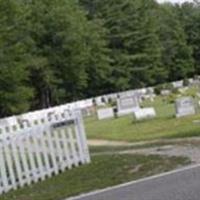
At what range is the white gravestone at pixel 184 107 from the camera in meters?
30.7

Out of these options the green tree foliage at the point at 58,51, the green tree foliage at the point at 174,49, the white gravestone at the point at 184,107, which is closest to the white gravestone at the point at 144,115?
the white gravestone at the point at 184,107

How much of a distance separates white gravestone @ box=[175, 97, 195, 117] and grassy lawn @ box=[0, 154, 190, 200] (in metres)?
14.5

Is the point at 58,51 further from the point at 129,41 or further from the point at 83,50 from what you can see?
the point at 129,41

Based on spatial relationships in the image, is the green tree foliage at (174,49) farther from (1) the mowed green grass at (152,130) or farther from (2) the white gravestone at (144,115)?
(1) the mowed green grass at (152,130)

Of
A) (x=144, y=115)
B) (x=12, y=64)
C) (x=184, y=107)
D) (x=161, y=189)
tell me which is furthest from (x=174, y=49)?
(x=161, y=189)

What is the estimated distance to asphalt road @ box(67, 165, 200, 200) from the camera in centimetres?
1080

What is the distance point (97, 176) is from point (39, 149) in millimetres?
1594

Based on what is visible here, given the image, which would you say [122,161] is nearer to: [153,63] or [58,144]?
[58,144]

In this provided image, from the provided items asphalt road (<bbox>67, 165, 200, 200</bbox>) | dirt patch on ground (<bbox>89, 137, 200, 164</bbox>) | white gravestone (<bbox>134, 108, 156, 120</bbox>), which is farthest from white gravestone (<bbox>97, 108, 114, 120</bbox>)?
asphalt road (<bbox>67, 165, 200, 200</bbox>)

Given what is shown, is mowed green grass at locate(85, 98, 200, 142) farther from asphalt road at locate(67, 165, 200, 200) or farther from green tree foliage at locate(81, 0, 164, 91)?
green tree foliage at locate(81, 0, 164, 91)

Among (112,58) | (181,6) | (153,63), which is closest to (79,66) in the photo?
(112,58)

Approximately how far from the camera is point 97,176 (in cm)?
1410

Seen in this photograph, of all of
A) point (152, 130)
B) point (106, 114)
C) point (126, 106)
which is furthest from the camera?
point (106, 114)

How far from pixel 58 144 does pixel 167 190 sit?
4.62 metres
